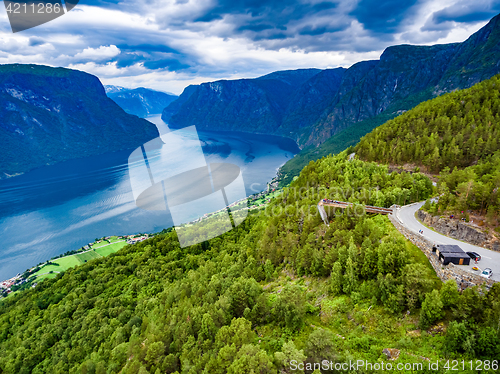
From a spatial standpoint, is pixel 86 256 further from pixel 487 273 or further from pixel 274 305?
pixel 487 273

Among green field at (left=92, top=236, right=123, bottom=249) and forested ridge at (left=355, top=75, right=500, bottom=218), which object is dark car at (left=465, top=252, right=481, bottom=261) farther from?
green field at (left=92, top=236, right=123, bottom=249)

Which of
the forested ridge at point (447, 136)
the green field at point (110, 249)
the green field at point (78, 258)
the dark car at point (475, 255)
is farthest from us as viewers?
the green field at point (110, 249)

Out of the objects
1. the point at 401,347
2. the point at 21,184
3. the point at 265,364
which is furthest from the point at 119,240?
the point at 21,184

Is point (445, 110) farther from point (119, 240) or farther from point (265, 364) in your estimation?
point (119, 240)

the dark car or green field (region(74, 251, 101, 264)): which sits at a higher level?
the dark car

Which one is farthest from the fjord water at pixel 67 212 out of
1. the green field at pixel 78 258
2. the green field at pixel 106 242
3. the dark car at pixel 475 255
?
the dark car at pixel 475 255

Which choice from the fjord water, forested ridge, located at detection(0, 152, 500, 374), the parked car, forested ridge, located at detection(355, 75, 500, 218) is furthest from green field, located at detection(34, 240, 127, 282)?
the parked car

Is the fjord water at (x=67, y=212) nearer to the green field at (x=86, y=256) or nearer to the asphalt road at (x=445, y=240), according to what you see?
the green field at (x=86, y=256)
